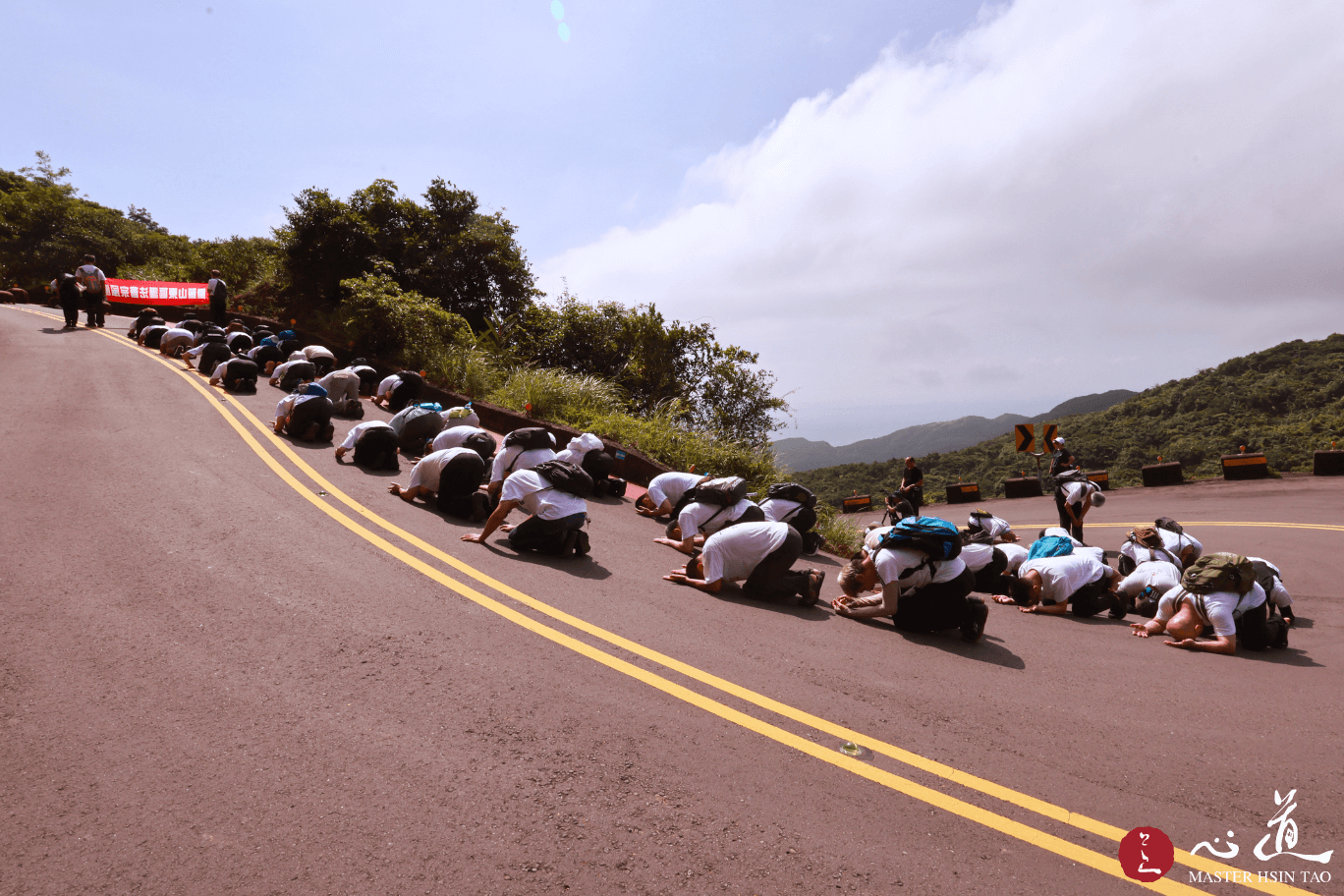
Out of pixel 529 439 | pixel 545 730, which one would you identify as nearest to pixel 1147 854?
pixel 545 730

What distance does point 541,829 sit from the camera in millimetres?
2648

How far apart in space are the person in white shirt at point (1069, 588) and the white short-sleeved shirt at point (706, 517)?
142 inches

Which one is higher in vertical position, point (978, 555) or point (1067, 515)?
point (1067, 515)

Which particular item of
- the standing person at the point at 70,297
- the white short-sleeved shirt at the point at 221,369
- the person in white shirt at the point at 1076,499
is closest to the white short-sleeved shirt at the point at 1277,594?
the person in white shirt at the point at 1076,499

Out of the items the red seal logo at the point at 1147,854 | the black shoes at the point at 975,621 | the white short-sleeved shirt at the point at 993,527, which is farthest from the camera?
the white short-sleeved shirt at the point at 993,527

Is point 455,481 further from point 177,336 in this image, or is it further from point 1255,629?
point 177,336

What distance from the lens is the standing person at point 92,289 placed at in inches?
740

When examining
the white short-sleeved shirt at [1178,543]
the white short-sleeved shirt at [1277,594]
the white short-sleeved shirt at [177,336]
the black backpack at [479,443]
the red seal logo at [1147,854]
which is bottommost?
the red seal logo at [1147,854]

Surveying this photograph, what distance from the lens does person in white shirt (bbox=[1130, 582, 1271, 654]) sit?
243 inches

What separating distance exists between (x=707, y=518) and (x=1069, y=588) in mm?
4409

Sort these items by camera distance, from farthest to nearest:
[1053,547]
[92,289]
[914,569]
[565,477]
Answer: [92,289]
[1053,547]
[565,477]
[914,569]

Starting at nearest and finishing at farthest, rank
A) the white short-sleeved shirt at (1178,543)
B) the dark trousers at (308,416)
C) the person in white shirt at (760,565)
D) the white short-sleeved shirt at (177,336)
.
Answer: the person in white shirt at (760,565)
the white short-sleeved shirt at (1178,543)
the dark trousers at (308,416)
the white short-sleeved shirt at (177,336)

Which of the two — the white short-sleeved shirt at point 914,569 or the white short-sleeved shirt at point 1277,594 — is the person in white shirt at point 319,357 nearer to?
the white short-sleeved shirt at point 914,569

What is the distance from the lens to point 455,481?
25.1ft
